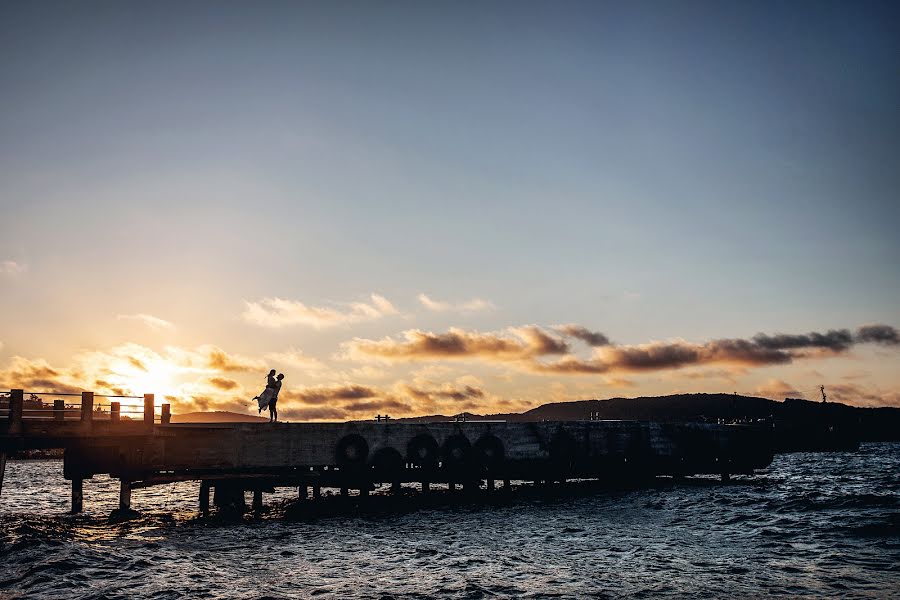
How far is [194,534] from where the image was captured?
72.1 feet

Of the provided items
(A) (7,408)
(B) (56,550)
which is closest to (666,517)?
(B) (56,550)

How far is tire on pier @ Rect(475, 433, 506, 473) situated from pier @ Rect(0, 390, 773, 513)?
5 cm

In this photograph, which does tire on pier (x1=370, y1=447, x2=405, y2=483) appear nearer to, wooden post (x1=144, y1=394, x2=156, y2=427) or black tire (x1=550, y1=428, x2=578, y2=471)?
black tire (x1=550, y1=428, x2=578, y2=471)

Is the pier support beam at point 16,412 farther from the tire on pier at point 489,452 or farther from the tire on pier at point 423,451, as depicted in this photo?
the tire on pier at point 489,452

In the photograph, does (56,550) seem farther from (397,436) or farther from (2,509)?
(2,509)

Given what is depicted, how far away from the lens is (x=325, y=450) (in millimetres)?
29172

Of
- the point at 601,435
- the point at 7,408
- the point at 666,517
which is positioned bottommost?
the point at 666,517

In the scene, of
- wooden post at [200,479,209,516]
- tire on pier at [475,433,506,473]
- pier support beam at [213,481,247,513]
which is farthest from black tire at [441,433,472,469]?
wooden post at [200,479,209,516]

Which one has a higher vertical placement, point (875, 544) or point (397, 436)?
point (397, 436)

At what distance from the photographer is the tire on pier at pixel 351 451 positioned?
96.3 feet

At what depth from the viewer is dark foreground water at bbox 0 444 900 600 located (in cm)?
1384

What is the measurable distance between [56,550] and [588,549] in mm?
15497

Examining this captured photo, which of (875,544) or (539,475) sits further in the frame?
(539,475)

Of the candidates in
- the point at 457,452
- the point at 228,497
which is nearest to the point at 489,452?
the point at 457,452
